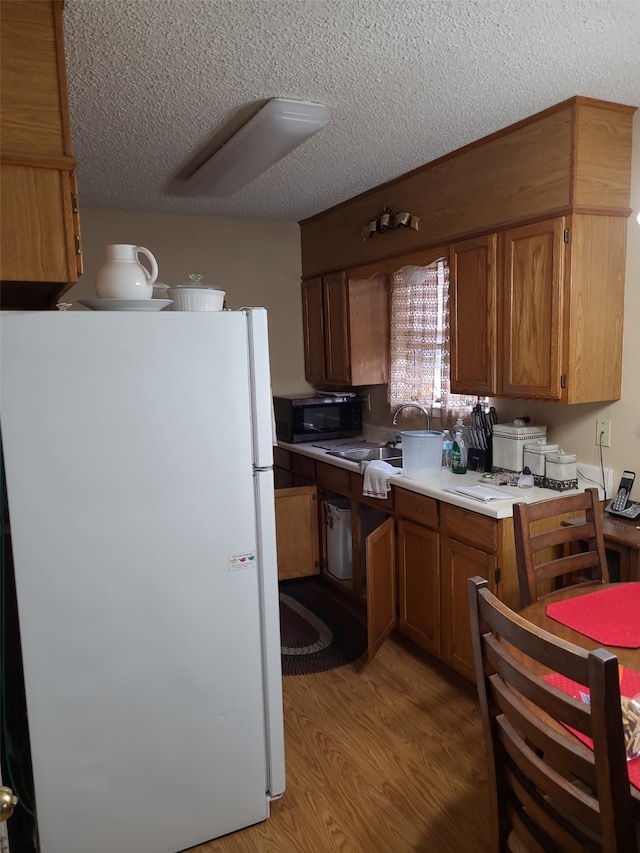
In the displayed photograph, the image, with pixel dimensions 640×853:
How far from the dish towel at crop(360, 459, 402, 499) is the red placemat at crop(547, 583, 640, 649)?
4.27 ft

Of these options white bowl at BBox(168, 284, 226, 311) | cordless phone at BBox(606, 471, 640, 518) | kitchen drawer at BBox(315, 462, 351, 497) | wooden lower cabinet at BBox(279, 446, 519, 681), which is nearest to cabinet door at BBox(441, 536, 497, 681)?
wooden lower cabinet at BBox(279, 446, 519, 681)

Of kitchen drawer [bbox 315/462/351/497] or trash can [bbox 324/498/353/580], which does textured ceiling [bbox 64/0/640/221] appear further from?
trash can [bbox 324/498/353/580]

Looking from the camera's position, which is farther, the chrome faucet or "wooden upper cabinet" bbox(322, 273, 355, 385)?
"wooden upper cabinet" bbox(322, 273, 355, 385)

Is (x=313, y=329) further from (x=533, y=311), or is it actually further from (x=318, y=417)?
(x=533, y=311)

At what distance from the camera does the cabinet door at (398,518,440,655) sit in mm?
2801

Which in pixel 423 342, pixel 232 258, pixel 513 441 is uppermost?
pixel 232 258

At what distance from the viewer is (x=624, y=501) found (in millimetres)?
2480

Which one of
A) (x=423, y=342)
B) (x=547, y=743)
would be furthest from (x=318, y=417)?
(x=547, y=743)

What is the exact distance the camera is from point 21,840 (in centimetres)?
192

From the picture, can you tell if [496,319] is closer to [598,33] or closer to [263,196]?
[598,33]

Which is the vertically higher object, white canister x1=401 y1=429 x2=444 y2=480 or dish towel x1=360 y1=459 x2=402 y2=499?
white canister x1=401 y1=429 x2=444 y2=480

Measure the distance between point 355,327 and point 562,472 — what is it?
178 centimetres

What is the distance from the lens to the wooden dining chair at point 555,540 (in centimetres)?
194

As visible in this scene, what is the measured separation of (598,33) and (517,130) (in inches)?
28.4
